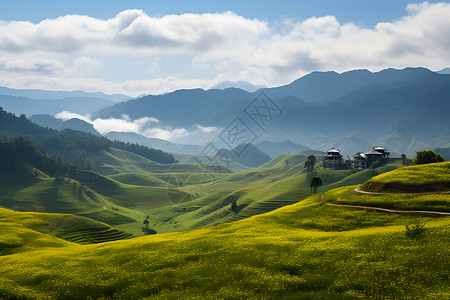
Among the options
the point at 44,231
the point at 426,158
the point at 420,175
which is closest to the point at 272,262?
the point at 420,175

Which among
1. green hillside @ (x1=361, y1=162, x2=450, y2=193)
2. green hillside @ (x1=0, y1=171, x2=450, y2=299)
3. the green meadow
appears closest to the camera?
green hillside @ (x1=0, y1=171, x2=450, y2=299)

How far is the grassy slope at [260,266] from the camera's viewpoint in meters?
45.0

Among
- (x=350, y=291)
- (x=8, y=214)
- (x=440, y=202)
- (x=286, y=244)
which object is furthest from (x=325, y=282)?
(x=8, y=214)

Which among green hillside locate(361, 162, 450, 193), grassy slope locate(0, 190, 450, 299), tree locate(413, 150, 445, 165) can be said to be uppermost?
tree locate(413, 150, 445, 165)

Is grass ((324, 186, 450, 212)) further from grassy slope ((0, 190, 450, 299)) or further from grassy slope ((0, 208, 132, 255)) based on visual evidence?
grassy slope ((0, 208, 132, 255))

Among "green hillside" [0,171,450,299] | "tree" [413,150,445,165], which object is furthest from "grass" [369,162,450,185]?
"tree" [413,150,445,165]

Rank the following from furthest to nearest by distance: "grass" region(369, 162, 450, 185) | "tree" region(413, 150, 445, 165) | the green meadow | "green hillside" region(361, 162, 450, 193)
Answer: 1. "tree" region(413, 150, 445, 165)
2. "grass" region(369, 162, 450, 185)
3. "green hillside" region(361, 162, 450, 193)
4. the green meadow

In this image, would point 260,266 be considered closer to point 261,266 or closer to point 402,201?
point 261,266

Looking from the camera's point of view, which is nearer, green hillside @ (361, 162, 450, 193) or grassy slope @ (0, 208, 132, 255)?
grassy slope @ (0, 208, 132, 255)

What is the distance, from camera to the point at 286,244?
58250 mm

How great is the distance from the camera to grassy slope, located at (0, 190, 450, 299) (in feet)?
148

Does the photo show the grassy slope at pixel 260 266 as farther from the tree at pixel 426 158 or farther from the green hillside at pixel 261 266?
the tree at pixel 426 158

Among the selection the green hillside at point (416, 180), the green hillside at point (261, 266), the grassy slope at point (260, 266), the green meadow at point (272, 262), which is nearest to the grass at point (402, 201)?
the green meadow at point (272, 262)

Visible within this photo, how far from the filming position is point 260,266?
52.0 metres
